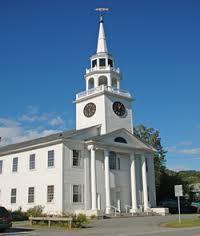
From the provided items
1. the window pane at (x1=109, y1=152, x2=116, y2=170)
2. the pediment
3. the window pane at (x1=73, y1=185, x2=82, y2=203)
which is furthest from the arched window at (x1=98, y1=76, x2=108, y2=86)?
the window pane at (x1=73, y1=185, x2=82, y2=203)

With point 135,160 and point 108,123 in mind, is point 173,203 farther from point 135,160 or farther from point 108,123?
point 108,123

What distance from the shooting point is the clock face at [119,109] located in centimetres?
4375

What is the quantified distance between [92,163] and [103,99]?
897 cm

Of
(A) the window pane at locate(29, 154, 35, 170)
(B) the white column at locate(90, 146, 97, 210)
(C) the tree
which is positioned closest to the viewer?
(B) the white column at locate(90, 146, 97, 210)

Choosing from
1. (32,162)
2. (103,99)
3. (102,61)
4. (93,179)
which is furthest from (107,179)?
(102,61)

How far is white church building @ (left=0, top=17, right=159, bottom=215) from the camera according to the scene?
1435 inches

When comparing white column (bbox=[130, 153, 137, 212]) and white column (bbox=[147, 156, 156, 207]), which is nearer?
white column (bbox=[130, 153, 137, 212])

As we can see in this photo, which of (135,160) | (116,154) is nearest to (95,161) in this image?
(116,154)

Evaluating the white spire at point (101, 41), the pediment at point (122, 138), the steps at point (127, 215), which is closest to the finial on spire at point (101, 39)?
the white spire at point (101, 41)

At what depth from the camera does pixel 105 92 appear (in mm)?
42719

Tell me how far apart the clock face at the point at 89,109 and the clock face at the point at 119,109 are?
259 centimetres

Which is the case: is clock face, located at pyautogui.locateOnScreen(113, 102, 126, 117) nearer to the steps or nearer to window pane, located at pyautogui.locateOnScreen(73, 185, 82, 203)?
window pane, located at pyautogui.locateOnScreen(73, 185, 82, 203)

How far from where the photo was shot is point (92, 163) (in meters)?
37.1

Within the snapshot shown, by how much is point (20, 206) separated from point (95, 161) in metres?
9.88
